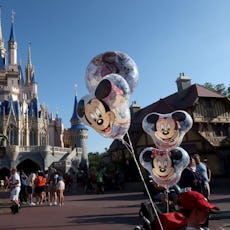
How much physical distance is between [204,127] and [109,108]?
2089cm

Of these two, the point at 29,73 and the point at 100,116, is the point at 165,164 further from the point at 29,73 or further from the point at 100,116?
the point at 29,73

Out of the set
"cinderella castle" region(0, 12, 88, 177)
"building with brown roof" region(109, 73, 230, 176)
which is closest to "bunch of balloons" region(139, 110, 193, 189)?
"building with brown roof" region(109, 73, 230, 176)

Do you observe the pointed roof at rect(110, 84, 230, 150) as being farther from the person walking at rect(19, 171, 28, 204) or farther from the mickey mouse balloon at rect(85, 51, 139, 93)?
the mickey mouse balloon at rect(85, 51, 139, 93)

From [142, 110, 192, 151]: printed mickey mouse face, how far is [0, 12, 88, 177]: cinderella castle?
1214 inches

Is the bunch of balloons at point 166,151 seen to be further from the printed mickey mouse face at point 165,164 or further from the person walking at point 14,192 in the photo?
the person walking at point 14,192

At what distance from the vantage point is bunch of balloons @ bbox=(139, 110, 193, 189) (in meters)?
5.48

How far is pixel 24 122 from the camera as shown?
46.0 meters

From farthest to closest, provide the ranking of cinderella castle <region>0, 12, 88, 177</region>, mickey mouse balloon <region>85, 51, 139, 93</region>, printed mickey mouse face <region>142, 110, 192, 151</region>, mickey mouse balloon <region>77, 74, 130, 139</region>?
cinderella castle <region>0, 12, 88, 177</region>
printed mickey mouse face <region>142, 110, 192, 151</region>
mickey mouse balloon <region>85, 51, 139, 93</region>
mickey mouse balloon <region>77, 74, 130, 139</region>

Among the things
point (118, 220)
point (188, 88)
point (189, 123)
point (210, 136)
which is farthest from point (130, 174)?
point (189, 123)

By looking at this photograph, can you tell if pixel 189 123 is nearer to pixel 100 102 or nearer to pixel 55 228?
pixel 100 102

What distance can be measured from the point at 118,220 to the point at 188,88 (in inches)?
817

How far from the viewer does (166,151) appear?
19.4ft

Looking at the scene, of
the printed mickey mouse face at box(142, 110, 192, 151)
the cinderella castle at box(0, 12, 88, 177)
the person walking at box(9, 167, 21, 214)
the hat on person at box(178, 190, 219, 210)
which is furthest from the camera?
the cinderella castle at box(0, 12, 88, 177)

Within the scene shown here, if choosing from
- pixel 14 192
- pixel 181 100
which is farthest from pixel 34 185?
pixel 181 100
